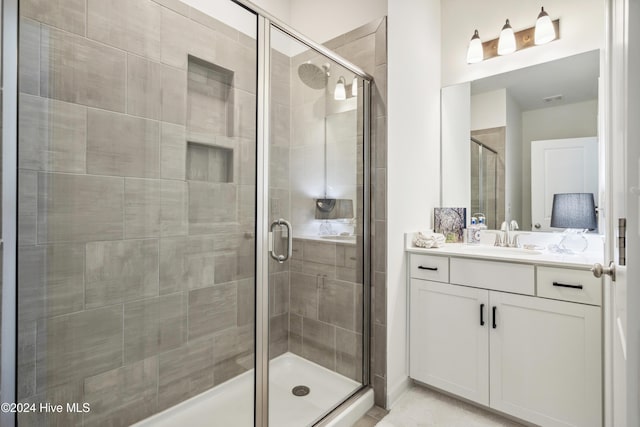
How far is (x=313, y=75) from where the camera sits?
1739mm

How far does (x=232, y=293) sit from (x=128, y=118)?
2.83 feet

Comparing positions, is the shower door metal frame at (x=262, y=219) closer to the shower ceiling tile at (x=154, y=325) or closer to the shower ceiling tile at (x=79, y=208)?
the shower ceiling tile at (x=154, y=325)

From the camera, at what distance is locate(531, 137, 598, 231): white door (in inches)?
78.6

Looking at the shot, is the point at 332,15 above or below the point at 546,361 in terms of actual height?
above

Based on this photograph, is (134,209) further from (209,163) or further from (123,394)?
(123,394)

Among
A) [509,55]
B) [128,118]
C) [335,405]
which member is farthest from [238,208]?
[509,55]

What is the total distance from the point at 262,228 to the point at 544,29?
7.29 feet

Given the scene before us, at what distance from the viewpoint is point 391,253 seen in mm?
1979

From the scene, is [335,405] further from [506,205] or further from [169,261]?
[506,205]

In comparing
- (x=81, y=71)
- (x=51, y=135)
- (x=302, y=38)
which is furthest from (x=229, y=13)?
(x=51, y=135)

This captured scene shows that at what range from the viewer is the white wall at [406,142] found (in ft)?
6.49

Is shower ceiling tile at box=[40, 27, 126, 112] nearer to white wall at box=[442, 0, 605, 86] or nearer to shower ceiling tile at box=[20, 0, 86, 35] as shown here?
shower ceiling tile at box=[20, 0, 86, 35]

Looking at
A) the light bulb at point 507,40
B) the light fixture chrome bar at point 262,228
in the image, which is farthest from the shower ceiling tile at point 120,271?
the light bulb at point 507,40

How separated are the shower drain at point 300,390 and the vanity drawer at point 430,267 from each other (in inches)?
37.0
